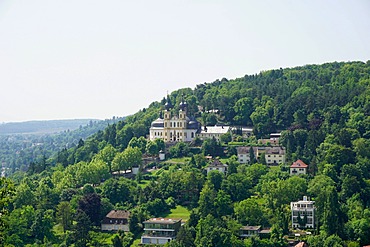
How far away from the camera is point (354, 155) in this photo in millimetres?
64188

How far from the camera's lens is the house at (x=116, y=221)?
5625cm

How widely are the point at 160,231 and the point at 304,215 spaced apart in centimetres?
1157

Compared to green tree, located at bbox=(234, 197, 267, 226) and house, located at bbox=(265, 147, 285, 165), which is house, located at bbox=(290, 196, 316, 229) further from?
house, located at bbox=(265, 147, 285, 165)

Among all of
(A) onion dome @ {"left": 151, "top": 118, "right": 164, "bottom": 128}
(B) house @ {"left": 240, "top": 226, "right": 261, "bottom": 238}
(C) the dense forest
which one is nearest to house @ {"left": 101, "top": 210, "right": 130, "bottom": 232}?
(C) the dense forest

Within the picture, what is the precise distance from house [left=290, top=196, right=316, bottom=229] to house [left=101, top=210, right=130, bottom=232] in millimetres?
13728

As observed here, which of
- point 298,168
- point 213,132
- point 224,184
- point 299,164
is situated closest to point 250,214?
point 224,184

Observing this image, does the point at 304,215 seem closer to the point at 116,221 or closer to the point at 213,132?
the point at 116,221

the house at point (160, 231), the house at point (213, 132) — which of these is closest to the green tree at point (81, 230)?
the house at point (160, 231)

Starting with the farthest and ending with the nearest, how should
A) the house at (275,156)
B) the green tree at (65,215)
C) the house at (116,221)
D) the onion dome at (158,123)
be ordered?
1. the onion dome at (158,123)
2. the house at (275,156)
3. the house at (116,221)
4. the green tree at (65,215)

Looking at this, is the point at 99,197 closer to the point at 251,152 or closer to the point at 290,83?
the point at 251,152

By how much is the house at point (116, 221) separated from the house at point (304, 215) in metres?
13.7

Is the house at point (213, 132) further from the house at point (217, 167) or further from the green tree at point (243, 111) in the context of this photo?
the house at point (217, 167)

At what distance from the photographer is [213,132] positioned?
269 ft

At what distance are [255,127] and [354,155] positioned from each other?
19.7 metres
